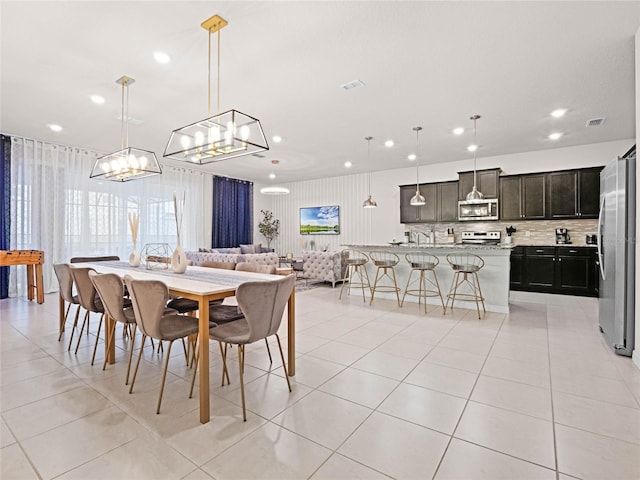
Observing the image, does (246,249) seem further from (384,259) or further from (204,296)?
(204,296)

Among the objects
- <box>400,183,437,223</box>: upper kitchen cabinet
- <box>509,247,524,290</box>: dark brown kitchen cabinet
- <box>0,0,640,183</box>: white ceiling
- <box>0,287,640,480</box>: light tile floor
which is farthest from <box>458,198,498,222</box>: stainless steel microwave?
<box>0,287,640,480</box>: light tile floor

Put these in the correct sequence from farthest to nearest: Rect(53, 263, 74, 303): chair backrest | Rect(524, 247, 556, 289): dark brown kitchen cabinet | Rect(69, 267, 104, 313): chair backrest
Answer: Rect(524, 247, 556, 289): dark brown kitchen cabinet
Rect(53, 263, 74, 303): chair backrest
Rect(69, 267, 104, 313): chair backrest

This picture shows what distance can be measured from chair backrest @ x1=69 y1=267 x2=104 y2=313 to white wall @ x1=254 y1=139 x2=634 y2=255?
22.1ft

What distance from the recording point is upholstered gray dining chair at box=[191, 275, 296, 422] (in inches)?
80.9

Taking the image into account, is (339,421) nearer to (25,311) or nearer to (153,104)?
(153,104)

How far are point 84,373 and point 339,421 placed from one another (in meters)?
2.18

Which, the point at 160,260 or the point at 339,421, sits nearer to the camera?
the point at 339,421

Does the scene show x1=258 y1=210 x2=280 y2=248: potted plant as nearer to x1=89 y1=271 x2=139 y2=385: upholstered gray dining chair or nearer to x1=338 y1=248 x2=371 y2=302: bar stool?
x1=338 y1=248 x2=371 y2=302: bar stool

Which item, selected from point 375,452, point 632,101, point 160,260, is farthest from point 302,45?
point 632,101

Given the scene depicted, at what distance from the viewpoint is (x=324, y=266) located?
730 cm

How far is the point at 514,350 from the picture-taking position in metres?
3.26

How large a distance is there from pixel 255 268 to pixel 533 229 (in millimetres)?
5989

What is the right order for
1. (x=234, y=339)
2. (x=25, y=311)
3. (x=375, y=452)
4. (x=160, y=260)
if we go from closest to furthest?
(x=375, y=452)
(x=234, y=339)
(x=160, y=260)
(x=25, y=311)

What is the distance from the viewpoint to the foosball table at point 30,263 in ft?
16.5
